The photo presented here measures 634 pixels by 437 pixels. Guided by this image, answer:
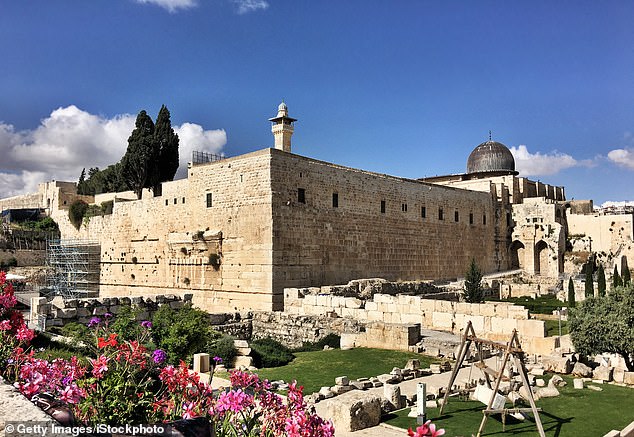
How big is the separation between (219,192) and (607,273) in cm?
2509

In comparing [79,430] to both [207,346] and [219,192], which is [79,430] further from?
[219,192]

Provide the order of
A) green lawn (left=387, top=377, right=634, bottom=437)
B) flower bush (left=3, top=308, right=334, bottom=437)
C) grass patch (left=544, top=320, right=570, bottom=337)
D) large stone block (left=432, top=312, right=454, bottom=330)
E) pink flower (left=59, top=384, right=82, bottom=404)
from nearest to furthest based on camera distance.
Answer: pink flower (left=59, top=384, right=82, bottom=404) < flower bush (left=3, top=308, right=334, bottom=437) < green lawn (left=387, top=377, right=634, bottom=437) < large stone block (left=432, top=312, right=454, bottom=330) < grass patch (left=544, top=320, right=570, bottom=337)

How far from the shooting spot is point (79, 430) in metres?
2.56

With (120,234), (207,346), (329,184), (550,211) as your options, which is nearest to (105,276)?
(120,234)

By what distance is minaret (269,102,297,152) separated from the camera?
22703 millimetres

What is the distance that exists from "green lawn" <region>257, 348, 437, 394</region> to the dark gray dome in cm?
2779

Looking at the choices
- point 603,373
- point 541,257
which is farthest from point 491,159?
point 603,373

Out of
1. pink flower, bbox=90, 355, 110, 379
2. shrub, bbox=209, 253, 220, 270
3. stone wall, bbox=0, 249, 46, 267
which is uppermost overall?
stone wall, bbox=0, 249, 46, 267

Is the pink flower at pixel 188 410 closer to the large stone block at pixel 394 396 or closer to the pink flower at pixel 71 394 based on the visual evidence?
the pink flower at pixel 71 394

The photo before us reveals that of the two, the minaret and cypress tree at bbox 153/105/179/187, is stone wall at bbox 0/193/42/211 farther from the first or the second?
the minaret

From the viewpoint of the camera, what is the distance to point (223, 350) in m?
11.9

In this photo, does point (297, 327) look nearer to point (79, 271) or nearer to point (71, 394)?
point (71, 394)

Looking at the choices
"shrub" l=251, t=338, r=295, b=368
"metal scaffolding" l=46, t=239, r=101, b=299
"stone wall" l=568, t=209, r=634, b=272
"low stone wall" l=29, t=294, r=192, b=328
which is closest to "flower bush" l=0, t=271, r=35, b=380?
"low stone wall" l=29, t=294, r=192, b=328

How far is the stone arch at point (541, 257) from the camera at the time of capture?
33.9 metres
